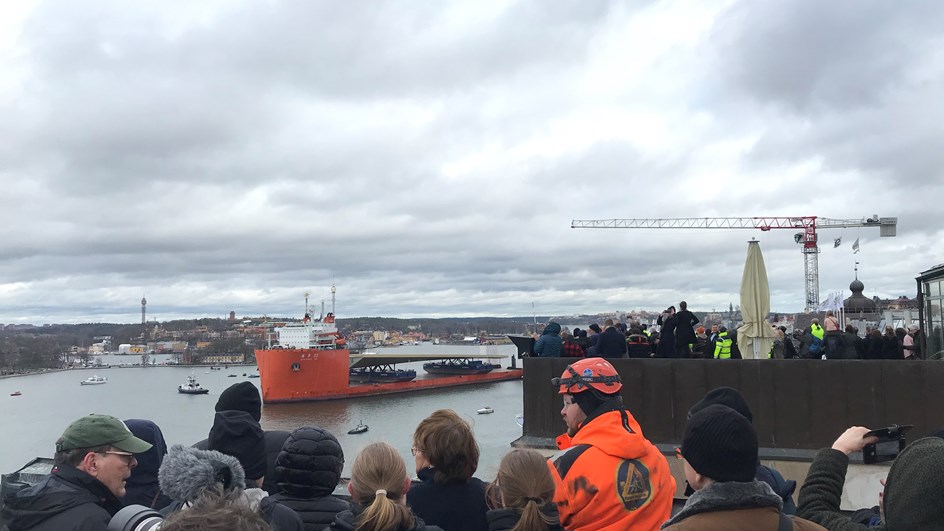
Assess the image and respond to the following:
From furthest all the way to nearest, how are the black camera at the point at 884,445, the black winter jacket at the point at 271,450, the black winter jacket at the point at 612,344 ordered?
the black winter jacket at the point at 612,344 < the black winter jacket at the point at 271,450 < the black camera at the point at 884,445

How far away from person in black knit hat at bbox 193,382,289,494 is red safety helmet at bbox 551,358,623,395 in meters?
1.47

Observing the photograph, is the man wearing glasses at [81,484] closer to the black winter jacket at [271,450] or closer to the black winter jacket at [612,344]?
the black winter jacket at [271,450]

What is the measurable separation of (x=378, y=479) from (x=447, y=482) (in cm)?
38

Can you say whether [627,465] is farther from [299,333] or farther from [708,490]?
[299,333]

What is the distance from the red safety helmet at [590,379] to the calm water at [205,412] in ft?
72.8

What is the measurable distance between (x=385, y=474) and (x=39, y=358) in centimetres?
14699

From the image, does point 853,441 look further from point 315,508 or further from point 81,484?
point 81,484

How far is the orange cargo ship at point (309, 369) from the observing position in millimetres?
54438

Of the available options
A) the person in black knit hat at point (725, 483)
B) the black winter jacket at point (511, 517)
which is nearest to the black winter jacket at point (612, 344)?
the black winter jacket at point (511, 517)

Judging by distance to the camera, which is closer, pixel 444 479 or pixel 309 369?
pixel 444 479

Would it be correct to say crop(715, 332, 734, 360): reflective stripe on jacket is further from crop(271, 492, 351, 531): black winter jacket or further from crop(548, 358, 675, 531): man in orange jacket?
crop(271, 492, 351, 531): black winter jacket

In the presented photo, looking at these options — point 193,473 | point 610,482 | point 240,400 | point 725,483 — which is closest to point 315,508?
point 193,473

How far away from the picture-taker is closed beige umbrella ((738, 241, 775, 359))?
893 cm

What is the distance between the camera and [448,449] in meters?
2.58
